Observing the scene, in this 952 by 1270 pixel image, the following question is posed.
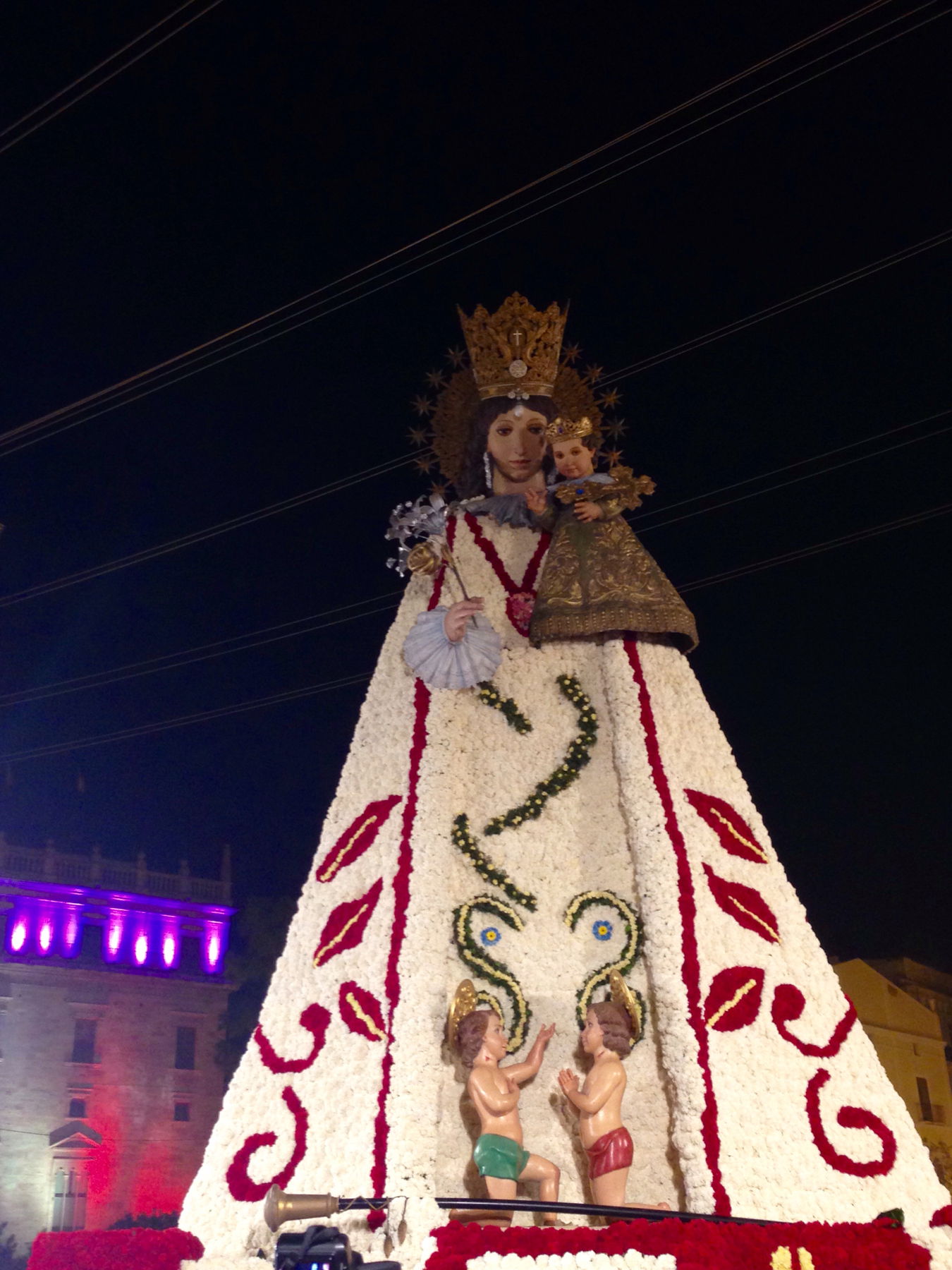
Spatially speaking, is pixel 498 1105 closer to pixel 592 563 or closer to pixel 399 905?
pixel 399 905

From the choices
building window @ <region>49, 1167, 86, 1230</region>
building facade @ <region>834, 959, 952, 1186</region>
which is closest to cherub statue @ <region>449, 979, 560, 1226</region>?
building facade @ <region>834, 959, 952, 1186</region>

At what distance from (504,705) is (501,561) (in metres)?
1.04

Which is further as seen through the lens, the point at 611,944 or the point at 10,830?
the point at 10,830

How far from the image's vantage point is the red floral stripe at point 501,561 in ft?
26.7

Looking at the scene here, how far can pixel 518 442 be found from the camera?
827 centimetres

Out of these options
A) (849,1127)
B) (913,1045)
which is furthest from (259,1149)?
(913,1045)

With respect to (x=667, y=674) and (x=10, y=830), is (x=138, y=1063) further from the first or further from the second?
(x=667, y=674)

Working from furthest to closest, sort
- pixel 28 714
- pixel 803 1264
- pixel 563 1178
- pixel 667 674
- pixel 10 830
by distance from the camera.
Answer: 1. pixel 10 830
2. pixel 28 714
3. pixel 667 674
4. pixel 563 1178
5. pixel 803 1264

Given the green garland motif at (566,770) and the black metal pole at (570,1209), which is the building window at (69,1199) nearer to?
the green garland motif at (566,770)

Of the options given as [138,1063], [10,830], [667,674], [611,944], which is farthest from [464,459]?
[138,1063]

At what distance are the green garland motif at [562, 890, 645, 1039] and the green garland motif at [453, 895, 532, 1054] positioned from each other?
0.91ft

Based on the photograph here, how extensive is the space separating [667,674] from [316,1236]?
12.5ft

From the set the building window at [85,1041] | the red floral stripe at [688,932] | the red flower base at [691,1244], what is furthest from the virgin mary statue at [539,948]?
the building window at [85,1041]

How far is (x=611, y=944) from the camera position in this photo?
702 centimetres
